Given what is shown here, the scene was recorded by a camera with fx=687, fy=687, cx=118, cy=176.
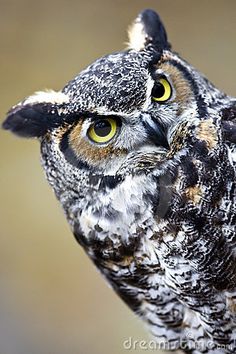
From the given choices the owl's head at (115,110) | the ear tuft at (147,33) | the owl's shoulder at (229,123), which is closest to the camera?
the owl's head at (115,110)

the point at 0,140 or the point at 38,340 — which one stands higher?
the point at 0,140

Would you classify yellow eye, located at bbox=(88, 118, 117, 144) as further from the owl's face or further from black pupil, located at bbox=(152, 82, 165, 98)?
black pupil, located at bbox=(152, 82, 165, 98)

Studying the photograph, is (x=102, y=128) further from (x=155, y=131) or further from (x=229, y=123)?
(x=229, y=123)

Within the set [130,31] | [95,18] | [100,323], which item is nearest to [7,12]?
[95,18]


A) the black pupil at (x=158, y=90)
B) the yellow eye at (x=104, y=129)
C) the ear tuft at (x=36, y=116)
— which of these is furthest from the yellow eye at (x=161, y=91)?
the ear tuft at (x=36, y=116)

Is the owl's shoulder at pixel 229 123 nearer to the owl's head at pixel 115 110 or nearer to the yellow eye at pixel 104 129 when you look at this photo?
the owl's head at pixel 115 110

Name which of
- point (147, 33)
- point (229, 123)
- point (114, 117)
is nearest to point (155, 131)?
point (114, 117)

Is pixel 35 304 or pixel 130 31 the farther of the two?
pixel 35 304

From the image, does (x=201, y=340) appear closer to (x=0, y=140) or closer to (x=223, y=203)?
(x=223, y=203)
